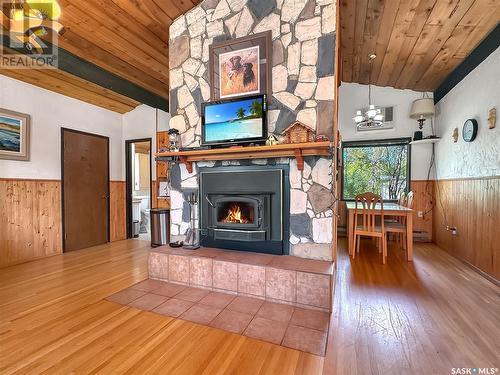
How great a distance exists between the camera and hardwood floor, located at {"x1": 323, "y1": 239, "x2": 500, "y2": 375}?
151 centimetres

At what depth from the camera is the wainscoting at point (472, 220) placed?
270 cm

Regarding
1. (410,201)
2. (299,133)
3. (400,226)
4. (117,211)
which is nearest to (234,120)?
(299,133)

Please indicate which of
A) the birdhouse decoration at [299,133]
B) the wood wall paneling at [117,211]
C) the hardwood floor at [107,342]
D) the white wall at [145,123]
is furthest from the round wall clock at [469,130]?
the wood wall paneling at [117,211]

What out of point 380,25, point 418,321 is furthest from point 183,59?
point 418,321

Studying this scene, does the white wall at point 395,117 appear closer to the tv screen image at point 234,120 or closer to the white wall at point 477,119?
the white wall at point 477,119

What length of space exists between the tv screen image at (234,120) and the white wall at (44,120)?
2.82 meters

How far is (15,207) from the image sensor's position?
135 inches

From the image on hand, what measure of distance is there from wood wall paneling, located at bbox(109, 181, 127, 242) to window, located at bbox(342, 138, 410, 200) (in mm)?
4654

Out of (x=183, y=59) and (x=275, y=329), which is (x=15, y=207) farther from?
(x=275, y=329)

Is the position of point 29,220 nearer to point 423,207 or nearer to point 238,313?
point 238,313

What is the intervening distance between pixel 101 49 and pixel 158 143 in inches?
72.0

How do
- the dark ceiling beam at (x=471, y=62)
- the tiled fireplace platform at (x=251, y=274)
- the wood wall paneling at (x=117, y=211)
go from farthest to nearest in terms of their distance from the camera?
1. the wood wall paneling at (x=117, y=211)
2. the dark ceiling beam at (x=471, y=62)
3. the tiled fireplace platform at (x=251, y=274)

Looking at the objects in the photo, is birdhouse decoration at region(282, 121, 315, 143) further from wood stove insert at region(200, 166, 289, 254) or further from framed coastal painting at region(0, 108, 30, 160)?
framed coastal painting at region(0, 108, 30, 160)

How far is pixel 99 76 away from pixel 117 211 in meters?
2.60
